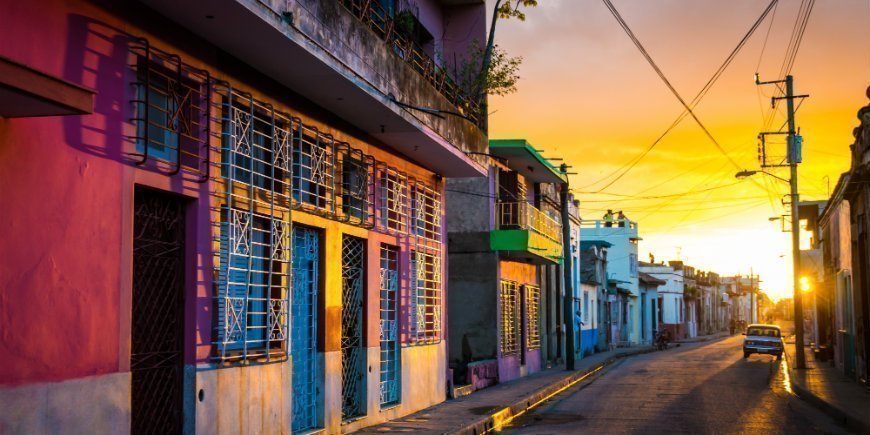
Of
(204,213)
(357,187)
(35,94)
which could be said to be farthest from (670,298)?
(35,94)

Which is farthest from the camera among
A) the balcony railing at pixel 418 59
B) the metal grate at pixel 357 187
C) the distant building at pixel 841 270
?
the distant building at pixel 841 270

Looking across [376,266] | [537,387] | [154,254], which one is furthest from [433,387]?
[154,254]

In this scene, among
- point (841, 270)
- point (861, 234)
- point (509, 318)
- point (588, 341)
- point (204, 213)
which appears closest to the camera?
point (204, 213)

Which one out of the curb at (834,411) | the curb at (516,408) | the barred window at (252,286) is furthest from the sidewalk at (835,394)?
the barred window at (252,286)

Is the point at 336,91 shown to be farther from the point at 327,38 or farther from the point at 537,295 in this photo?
the point at 537,295

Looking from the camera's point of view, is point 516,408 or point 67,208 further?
point 516,408

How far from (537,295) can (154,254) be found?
81.4ft

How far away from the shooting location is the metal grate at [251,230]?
10.5m

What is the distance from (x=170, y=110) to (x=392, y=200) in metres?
7.39

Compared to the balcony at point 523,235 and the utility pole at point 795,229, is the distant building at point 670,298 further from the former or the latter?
the balcony at point 523,235

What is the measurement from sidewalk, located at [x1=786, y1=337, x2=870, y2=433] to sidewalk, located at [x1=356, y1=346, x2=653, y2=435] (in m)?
5.94

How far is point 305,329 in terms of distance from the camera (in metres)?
13.5

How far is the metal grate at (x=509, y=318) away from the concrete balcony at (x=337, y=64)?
9617 millimetres

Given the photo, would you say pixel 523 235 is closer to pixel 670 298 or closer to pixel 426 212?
pixel 426 212
